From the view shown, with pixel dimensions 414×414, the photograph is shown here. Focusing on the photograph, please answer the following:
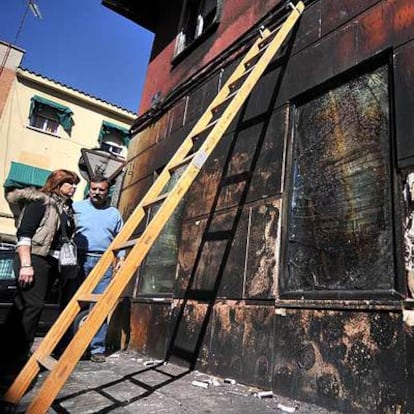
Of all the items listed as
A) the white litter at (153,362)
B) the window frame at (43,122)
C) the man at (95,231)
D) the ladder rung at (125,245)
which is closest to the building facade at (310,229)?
the white litter at (153,362)

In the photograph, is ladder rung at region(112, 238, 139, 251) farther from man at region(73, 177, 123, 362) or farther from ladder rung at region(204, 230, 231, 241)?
man at region(73, 177, 123, 362)

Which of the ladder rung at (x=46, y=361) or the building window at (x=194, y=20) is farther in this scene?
the building window at (x=194, y=20)

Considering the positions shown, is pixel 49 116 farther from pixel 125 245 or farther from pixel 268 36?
pixel 125 245

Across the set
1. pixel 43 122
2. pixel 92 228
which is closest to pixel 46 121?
pixel 43 122

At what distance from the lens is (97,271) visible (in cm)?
241

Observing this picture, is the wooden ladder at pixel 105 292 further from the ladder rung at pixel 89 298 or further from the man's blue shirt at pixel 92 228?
the man's blue shirt at pixel 92 228

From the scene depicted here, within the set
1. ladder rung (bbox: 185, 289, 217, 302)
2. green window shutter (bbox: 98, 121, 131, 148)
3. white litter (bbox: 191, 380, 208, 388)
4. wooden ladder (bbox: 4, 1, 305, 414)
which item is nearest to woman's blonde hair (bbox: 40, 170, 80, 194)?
wooden ladder (bbox: 4, 1, 305, 414)

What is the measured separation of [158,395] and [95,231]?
2.04 m

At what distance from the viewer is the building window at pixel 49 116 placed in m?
18.4

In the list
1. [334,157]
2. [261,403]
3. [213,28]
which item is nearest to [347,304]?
[261,403]

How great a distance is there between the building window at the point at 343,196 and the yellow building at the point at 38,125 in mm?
16539

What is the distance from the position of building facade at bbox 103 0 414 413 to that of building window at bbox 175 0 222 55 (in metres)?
1.54

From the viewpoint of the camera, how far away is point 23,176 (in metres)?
17.1

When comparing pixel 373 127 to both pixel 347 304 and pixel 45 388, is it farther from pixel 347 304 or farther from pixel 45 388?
pixel 45 388
